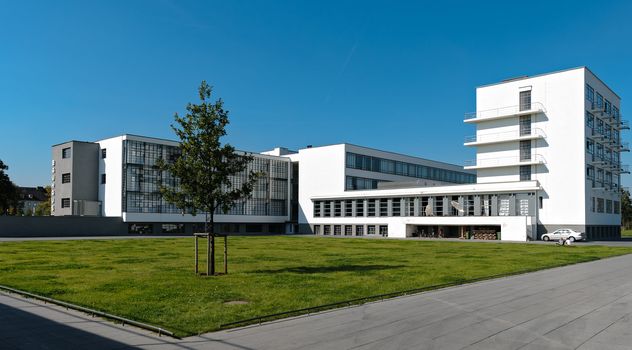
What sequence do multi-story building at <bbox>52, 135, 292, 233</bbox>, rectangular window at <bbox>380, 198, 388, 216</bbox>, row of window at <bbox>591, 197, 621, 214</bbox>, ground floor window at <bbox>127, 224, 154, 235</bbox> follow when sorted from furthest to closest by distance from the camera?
rectangular window at <bbox>380, 198, 388, 216</bbox>, ground floor window at <bbox>127, 224, 154, 235</bbox>, multi-story building at <bbox>52, 135, 292, 233</bbox>, row of window at <bbox>591, 197, 621, 214</bbox>

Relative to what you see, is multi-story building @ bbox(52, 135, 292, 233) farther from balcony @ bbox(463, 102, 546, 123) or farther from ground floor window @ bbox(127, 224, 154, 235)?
balcony @ bbox(463, 102, 546, 123)

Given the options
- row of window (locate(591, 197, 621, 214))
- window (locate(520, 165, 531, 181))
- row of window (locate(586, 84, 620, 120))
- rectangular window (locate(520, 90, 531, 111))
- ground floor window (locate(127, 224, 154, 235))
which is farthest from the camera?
ground floor window (locate(127, 224, 154, 235))

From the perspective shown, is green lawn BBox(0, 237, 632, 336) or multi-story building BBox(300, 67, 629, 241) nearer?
green lawn BBox(0, 237, 632, 336)

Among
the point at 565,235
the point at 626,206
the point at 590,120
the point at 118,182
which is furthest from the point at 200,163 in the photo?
the point at 626,206

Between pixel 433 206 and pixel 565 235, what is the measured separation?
19467 millimetres

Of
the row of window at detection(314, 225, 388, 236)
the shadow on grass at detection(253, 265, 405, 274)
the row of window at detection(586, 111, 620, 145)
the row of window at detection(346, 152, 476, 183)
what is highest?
the row of window at detection(586, 111, 620, 145)

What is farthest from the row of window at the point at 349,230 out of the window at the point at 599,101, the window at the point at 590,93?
the window at the point at 599,101

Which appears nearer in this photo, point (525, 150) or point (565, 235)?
point (565, 235)

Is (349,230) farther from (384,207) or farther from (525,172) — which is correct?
(525,172)

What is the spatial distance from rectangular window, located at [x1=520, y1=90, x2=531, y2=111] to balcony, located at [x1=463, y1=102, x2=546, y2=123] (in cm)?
42

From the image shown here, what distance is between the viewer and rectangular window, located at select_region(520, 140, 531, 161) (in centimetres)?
7206

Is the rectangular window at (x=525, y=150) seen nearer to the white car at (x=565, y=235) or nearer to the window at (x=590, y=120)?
the window at (x=590, y=120)

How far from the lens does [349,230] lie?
86875mm

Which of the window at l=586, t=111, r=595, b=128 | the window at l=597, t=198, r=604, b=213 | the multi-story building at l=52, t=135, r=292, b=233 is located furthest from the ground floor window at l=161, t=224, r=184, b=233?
the window at l=597, t=198, r=604, b=213
